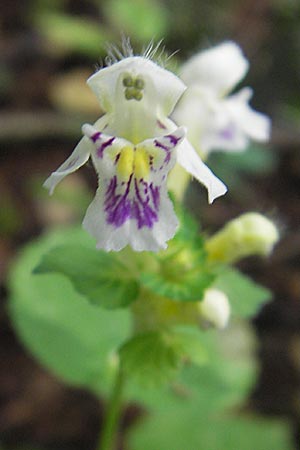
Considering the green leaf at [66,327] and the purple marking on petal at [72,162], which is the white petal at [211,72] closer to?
the green leaf at [66,327]

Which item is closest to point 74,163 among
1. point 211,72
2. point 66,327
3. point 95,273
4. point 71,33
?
point 95,273

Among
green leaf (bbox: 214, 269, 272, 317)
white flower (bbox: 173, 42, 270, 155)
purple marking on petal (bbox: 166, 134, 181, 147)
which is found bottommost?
green leaf (bbox: 214, 269, 272, 317)

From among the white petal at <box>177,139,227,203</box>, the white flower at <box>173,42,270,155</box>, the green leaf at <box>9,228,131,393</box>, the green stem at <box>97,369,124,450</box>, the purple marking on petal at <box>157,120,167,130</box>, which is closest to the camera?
the white petal at <box>177,139,227,203</box>

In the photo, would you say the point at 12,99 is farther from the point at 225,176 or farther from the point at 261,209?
the point at 261,209

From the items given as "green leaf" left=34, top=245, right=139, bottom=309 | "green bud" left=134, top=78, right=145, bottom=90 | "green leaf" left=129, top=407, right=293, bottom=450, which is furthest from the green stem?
"green leaf" left=129, top=407, right=293, bottom=450

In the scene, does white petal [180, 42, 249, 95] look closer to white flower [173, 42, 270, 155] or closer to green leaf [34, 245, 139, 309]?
white flower [173, 42, 270, 155]

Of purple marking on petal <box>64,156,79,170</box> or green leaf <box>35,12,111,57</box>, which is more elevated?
purple marking on petal <box>64,156,79,170</box>

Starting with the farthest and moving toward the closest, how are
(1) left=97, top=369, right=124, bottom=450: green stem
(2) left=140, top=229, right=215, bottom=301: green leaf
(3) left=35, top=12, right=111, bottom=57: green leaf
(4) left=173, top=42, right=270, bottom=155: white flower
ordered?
(3) left=35, top=12, right=111, bottom=57: green leaf, (4) left=173, top=42, right=270, bottom=155: white flower, (1) left=97, top=369, right=124, bottom=450: green stem, (2) left=140, top=229, right=215, bottom=301: green leaf

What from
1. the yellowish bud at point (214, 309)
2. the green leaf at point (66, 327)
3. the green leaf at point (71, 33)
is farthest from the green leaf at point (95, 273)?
the green leaf at point (71, 33)
